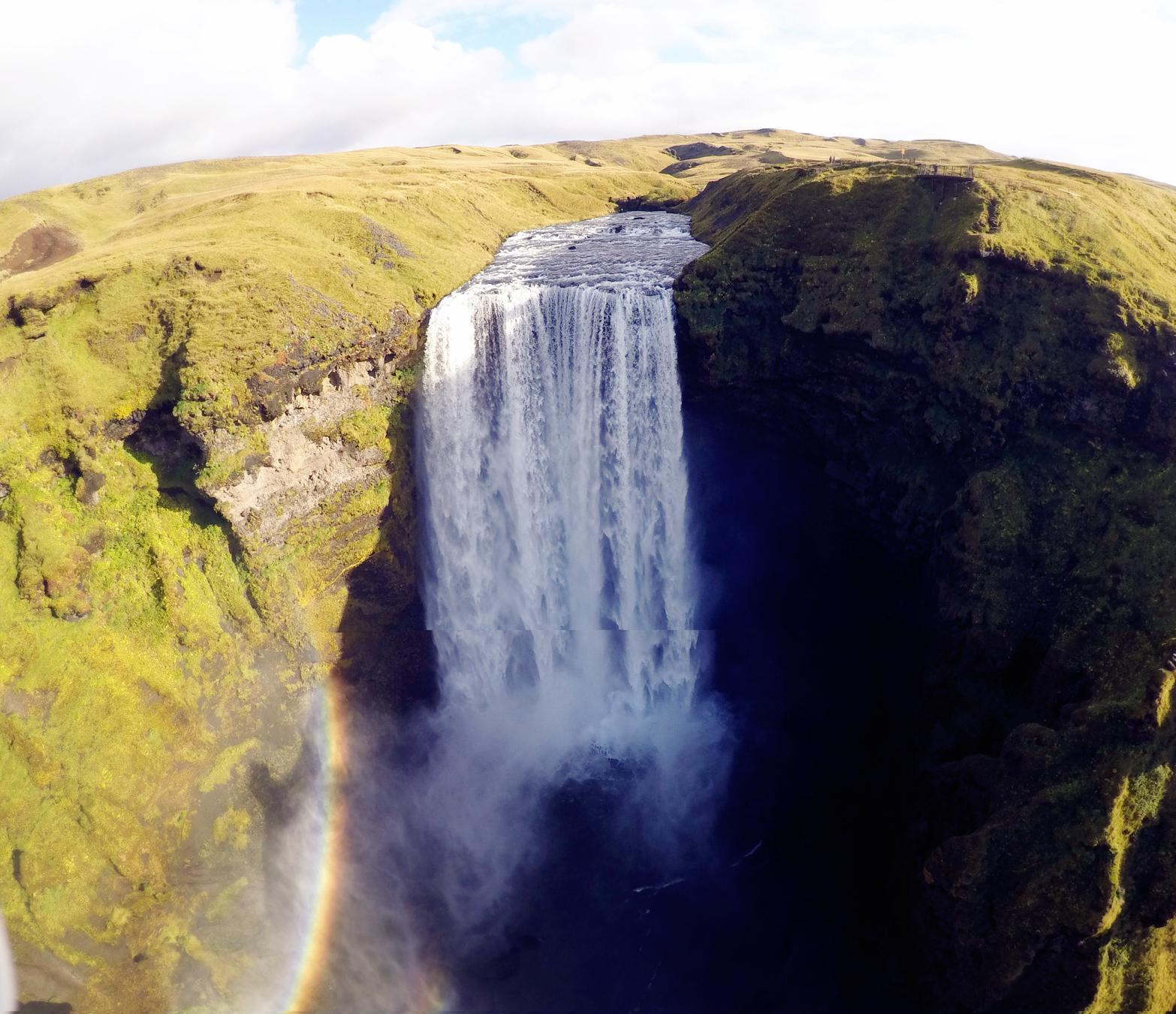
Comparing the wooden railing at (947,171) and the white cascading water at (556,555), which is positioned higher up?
the wooden railing at (947,171)

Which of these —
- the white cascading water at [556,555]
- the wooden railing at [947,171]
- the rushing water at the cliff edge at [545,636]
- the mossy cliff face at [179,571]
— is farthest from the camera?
the white cascading water at [556,555]

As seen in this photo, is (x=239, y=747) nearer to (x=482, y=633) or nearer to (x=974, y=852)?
(x=482, y=633)

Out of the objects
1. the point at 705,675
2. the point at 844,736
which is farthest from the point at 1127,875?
the point at 705,675

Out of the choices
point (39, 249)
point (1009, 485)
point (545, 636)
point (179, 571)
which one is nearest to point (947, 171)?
point (1009, 485)

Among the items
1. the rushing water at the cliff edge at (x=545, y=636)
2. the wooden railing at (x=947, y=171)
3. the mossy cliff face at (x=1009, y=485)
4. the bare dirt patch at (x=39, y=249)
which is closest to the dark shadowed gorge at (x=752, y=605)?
the mossy cliff face at (x=1009, y=485)

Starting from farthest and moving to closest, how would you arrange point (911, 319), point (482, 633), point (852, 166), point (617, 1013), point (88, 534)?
point (852, 166), point (482, 633), point (911, 319), point (88, 534), point (617, 1013)

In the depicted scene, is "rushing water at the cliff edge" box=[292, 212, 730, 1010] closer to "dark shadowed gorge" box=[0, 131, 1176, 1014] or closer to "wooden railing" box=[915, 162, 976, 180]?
"dark shadowed gorge" box=[0, 131, 1176, 1014]

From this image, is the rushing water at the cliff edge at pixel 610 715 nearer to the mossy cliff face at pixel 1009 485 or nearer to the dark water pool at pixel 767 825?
the dark water pool at pixel 767 825
